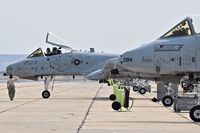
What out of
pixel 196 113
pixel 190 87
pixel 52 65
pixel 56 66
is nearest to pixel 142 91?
pixel 56 66

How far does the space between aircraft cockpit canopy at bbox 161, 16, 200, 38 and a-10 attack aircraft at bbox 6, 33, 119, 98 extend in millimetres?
20985

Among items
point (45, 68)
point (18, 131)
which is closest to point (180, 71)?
point (18, 131)

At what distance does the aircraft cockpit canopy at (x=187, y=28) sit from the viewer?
19484 millimetres

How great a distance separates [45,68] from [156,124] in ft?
70.7

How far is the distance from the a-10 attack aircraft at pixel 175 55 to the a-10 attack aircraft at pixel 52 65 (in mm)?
20616

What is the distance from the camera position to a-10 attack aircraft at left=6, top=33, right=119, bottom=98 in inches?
1574

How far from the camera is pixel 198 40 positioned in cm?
1912

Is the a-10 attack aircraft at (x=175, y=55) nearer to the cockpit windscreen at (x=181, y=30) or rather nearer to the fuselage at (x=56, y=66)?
the cockpit windscreen at (x=181, y=30)

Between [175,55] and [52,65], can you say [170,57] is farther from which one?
[52,65]

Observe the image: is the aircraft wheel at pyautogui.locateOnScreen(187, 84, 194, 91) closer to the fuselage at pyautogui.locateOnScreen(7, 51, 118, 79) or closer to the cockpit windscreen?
the cockpit windscreen

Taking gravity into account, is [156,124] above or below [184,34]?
below

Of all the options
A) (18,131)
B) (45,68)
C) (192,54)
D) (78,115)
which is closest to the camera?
(18,131)

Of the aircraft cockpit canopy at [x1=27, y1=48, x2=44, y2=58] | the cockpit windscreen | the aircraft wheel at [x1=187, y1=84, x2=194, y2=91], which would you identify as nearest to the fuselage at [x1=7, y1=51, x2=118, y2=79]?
the aircraft cockpit canopy at [x1=27, y1=48, x2=44, y2=58]

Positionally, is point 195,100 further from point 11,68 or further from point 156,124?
point 11,68
